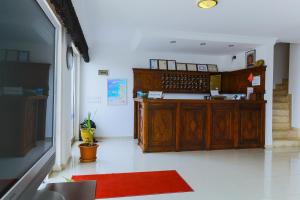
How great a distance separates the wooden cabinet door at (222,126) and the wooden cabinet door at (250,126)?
0.22 metres

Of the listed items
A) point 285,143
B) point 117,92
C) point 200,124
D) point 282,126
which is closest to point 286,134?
point 282,126

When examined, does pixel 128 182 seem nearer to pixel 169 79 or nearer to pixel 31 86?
pixel 31 86

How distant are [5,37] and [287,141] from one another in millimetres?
5895

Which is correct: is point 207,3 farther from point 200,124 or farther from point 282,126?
point 282,126

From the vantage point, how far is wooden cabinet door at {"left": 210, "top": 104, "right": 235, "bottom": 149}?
15.5 ft

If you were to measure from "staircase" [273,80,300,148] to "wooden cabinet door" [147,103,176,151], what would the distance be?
252cm

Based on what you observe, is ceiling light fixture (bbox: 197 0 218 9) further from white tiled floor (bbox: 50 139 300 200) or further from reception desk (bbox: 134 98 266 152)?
white tiled floor (bbox: 50 139 300 200)

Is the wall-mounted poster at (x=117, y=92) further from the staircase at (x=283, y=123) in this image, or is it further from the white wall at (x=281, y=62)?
the white wall at (x=281, y=62)

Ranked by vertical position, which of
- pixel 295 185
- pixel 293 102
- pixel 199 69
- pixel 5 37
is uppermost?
pixel 199 69

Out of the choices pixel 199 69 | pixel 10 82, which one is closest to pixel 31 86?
pixel 10 82

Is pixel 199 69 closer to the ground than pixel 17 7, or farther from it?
farther from it

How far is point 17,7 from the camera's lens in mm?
891

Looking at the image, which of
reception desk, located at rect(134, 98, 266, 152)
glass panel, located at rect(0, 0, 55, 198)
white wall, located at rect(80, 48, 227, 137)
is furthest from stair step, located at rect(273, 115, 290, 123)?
glass panel, located at rect(0, 0, 55, 198)

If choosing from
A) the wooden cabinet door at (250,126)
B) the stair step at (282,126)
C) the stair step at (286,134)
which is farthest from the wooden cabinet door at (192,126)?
the stair step at (282,126)
